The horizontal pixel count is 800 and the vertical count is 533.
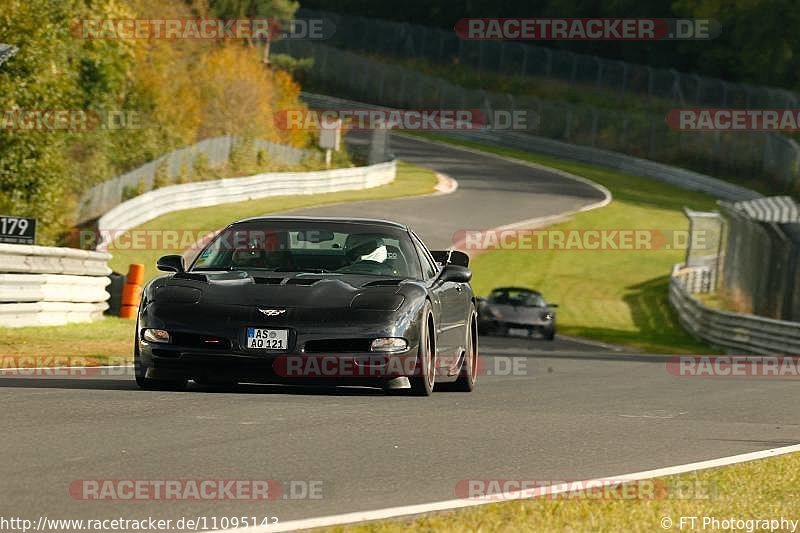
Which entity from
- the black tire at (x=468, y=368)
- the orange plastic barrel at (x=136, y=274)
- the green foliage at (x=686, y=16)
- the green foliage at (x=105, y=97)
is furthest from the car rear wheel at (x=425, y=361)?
the green foliage at (x=686, y=16)

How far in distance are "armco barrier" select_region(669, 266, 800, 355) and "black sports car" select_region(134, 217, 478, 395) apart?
1715 cm

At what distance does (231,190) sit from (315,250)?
36920 mm

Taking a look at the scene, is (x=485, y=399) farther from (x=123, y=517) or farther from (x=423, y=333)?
(x=123, y=517)

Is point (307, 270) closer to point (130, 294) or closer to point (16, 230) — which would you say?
point (16, 230)

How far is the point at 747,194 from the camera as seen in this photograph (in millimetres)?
67375

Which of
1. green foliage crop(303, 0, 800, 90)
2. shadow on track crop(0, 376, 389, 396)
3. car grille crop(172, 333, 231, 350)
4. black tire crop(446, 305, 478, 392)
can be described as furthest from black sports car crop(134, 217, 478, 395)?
green foliage crop(303, 0, 800, 90)

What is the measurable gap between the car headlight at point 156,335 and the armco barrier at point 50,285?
7144 millimetres

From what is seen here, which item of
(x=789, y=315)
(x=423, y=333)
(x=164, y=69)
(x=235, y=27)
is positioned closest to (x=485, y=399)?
(x=423, y=333)

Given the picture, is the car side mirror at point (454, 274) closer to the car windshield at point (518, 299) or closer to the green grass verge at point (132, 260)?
the green grass verge at point (132, 260)

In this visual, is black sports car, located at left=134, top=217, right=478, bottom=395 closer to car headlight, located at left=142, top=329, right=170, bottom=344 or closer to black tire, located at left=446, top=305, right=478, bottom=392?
car headlight, located at left=142, top=329, right=170, bottom=344

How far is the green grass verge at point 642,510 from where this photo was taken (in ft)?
22.4

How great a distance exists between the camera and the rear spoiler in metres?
13.9

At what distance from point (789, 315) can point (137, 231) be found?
17350mm

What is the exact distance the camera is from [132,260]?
36.5m
